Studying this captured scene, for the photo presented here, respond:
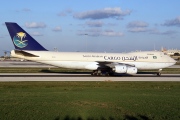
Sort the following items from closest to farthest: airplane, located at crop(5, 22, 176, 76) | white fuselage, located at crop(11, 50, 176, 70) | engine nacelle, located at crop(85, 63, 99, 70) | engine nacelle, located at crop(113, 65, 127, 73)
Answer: engine nacelle, located at crop(113, 65, 127, 73)
airplane, located at crop(5, 22, 176, 76)
white fuselage, located at crop(11, 50, 176, 70)
engine nacelle, located at crop(85, 63, 99, 70)

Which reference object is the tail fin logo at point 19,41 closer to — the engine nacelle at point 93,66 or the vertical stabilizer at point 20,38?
the vertical stabilizer at point 20,38

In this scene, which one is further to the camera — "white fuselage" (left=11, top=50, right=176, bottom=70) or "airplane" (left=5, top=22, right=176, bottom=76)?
"white fuselage" (left=11, top=50, right=176, bottom=70)

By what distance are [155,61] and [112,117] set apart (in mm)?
30510

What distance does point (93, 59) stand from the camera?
37.2m

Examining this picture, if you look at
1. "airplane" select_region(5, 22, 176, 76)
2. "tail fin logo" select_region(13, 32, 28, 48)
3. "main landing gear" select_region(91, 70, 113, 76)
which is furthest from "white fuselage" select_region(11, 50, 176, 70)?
"tail fin logo" select_region(13, 32, 28, 48)

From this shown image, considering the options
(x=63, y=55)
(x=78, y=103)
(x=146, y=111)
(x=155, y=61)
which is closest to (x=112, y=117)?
(x=146, y=111)

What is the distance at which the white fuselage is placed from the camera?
3634 centimetres

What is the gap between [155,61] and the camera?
38.7 m

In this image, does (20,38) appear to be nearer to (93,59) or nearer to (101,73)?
(93,59)

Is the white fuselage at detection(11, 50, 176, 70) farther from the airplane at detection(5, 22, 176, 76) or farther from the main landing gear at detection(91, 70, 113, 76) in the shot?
the main landing gear at detection(91, 70, 113, 76)

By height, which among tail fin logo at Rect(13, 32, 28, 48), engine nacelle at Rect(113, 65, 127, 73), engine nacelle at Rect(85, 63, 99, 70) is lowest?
engine nacelle at Rect(113, 65, 127, 73)

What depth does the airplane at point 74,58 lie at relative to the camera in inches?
1421

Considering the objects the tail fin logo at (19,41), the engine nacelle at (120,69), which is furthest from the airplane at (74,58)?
the engine nacelle at (120,69)

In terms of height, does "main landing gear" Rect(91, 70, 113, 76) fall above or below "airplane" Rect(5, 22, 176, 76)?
below
